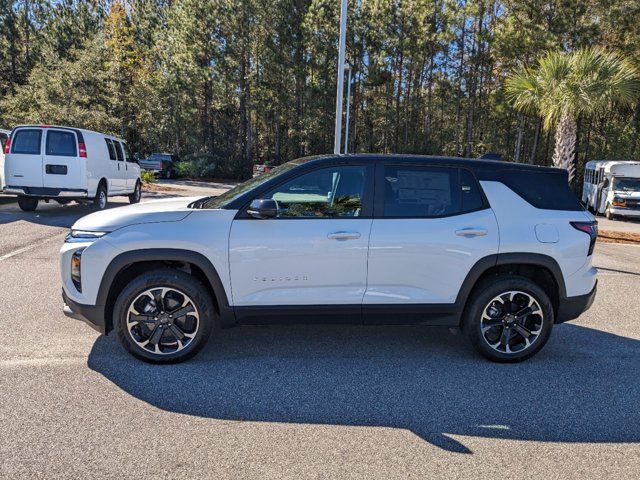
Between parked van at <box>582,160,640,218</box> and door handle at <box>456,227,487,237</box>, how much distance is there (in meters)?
17.1

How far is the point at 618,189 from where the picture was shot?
19.0 meters

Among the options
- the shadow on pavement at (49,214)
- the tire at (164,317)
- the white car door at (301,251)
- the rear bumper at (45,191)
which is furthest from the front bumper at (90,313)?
the rear bumper at (45,191)

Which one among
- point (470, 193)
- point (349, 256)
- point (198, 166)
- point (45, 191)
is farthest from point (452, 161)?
point (198, 166)

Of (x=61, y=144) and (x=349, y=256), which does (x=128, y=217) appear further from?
(x=61, y=144)

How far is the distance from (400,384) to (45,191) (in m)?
10.6

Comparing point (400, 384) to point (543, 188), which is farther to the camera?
point (543, 188)

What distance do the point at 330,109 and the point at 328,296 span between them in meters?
32.2

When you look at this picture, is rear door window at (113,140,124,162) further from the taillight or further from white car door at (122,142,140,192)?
the taillight

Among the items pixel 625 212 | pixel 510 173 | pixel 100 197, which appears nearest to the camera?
pixel 510 173

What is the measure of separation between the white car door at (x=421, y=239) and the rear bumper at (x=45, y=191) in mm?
9838

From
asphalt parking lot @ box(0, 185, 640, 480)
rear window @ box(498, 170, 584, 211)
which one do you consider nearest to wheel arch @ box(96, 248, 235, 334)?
asphalt parking lot @ box(0, 185, 640, 480)

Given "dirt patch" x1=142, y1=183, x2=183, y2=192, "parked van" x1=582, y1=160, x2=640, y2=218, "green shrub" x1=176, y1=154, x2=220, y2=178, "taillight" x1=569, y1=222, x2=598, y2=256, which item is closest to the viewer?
"taillight" x1=569, y1=222, x2=598, y2=256

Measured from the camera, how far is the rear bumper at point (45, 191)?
11.7 meters

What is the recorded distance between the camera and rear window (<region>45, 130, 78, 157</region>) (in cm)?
1155
